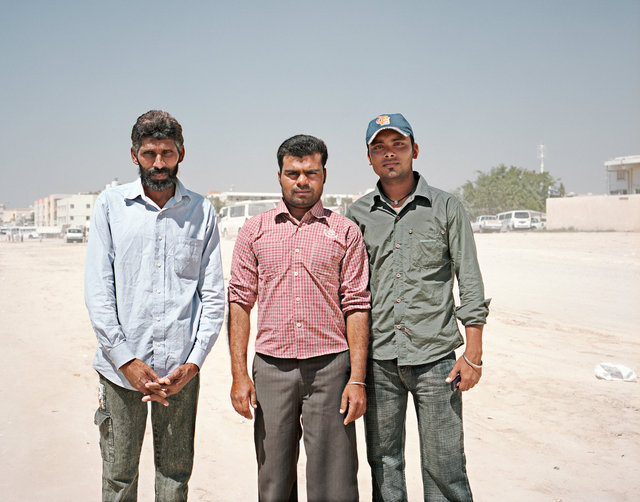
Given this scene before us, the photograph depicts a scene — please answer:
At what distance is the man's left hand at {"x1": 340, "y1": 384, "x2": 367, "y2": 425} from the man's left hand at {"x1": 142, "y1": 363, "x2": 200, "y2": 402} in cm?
75

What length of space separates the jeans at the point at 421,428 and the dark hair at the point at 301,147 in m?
1.14

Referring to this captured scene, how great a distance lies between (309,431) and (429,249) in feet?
3.65

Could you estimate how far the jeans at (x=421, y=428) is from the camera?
271cm

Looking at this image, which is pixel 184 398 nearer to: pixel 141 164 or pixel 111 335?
pixel 111 335

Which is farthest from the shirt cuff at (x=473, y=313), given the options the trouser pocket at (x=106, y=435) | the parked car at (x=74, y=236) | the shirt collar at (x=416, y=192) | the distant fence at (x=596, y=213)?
the parked car at (x=74, y=236)

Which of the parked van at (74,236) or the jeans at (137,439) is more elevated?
the parked van at (74,236)

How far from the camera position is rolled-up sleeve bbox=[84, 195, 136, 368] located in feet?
8.25

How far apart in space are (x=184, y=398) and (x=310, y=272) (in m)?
0.91

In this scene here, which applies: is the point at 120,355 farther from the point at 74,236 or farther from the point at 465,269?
the point at 74,236

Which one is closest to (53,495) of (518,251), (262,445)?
(262,445)

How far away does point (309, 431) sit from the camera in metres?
2.54

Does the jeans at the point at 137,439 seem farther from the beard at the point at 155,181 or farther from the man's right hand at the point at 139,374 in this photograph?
the beard at the point at 155,181

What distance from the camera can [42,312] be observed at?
10133 millimetres

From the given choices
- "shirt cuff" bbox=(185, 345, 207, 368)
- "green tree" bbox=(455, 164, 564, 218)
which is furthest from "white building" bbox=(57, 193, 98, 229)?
"shirt cuff" bbox=(185, 345, 207, 368)
